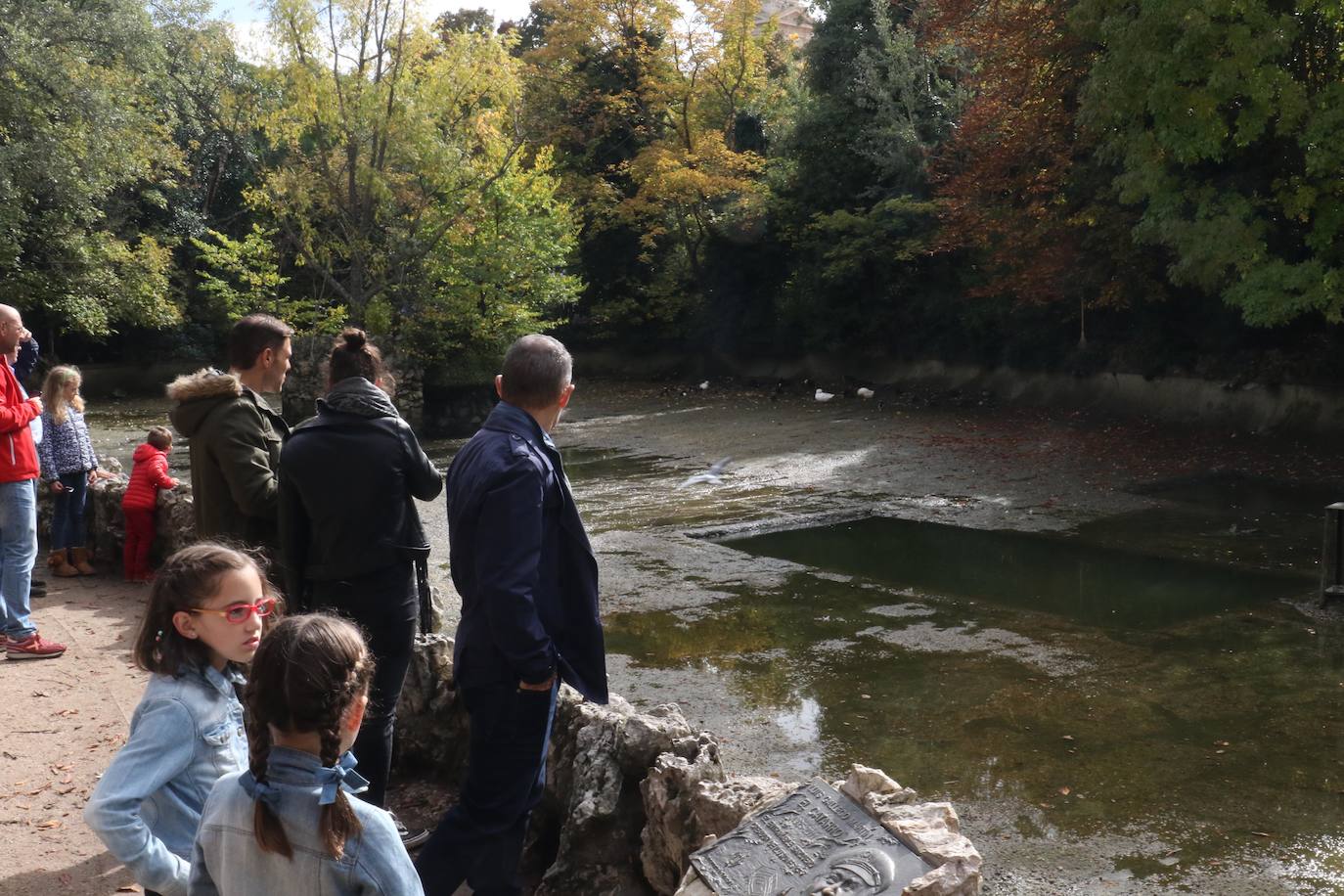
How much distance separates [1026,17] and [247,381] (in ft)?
49.4

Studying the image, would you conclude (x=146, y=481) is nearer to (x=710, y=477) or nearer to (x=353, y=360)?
(x=353, y=360)

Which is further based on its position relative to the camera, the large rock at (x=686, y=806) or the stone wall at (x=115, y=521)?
the stone wall at (x=115, y=521)

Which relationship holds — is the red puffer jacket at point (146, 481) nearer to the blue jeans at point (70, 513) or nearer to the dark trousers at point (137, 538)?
the dark trousers at point (137, 538)

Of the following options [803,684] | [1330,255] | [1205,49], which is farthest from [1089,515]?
[803,684]

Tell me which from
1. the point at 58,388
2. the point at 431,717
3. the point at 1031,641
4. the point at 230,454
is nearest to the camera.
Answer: the point at 230,454

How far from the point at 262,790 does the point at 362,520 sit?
1.95m

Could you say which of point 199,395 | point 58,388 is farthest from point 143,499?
point 199,395

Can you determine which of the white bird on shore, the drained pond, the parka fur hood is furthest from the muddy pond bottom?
the white bird on shore

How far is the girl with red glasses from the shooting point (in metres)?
2.56

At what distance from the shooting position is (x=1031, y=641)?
7645 mm

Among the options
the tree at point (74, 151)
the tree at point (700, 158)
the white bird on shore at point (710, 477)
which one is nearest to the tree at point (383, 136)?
the tree at point (74, 151)

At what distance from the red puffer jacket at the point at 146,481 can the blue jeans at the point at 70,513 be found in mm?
294

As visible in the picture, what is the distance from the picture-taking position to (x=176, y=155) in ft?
97.0

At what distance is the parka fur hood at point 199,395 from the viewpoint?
452cm
